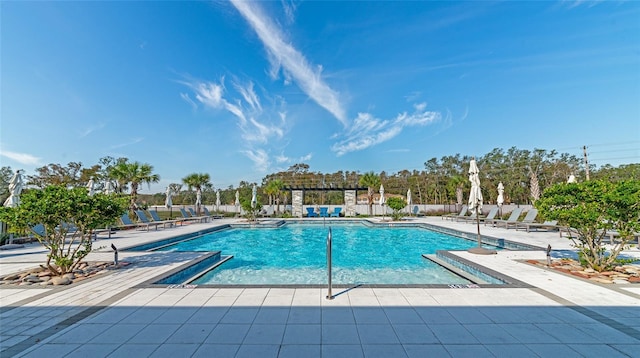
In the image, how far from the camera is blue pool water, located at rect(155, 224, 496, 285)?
5.65 m

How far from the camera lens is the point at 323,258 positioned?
26.1 feet

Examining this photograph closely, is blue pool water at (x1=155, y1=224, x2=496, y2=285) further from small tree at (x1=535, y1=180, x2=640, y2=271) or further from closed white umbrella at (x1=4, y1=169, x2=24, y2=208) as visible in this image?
closed white umbrella at (x1=4, y1=169, x2=24, y2=208)

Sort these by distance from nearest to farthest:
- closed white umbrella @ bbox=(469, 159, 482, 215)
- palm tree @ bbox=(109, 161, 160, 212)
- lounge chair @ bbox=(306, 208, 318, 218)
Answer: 1. closed white umbrella @ bbox=(469, 159, 482, 215)
2. palm tree @ bbox=(109, 161, 160, 212)
3. lounge chair @ bbox=(306, 208, 318, 218)

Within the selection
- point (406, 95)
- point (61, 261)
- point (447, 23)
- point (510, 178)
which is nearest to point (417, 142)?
point (406, 95)

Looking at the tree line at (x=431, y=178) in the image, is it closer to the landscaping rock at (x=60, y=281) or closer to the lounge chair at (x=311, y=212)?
the lounge chair at (x=311, y=212)

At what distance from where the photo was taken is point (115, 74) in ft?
33.9
